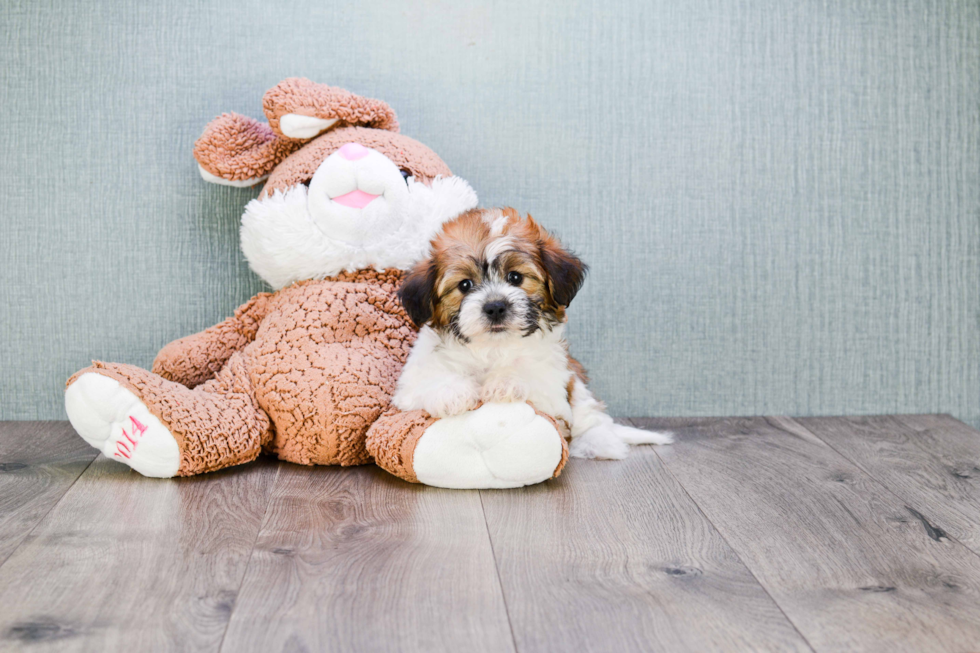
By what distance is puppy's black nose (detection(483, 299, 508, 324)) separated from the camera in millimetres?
1628

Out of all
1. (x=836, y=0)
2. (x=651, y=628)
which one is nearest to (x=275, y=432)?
(x=651, y=628)

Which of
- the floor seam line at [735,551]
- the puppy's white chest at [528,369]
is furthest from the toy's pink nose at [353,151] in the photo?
the floor seam line at [735,551]

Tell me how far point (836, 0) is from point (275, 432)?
197 cm

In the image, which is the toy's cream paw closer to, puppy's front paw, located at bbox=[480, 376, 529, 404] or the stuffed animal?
the stuffed animal

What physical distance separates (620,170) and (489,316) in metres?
0.91

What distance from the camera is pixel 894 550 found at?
1438 mm

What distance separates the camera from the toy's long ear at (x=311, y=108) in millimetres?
1987

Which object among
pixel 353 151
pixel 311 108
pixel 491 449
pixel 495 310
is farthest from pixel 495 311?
pixel 311 108

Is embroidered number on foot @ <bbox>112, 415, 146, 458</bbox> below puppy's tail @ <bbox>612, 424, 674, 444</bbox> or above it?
above

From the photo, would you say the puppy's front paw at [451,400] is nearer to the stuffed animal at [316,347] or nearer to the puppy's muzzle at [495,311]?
the stuffed animal at [316,347]

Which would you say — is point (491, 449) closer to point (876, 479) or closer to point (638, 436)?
point (638, 436)

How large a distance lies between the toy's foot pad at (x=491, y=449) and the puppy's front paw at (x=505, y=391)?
0.06 feet

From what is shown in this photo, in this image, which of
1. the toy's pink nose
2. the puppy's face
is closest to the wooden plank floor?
the puppy's face

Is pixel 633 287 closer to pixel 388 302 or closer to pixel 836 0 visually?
pixel 388 302
